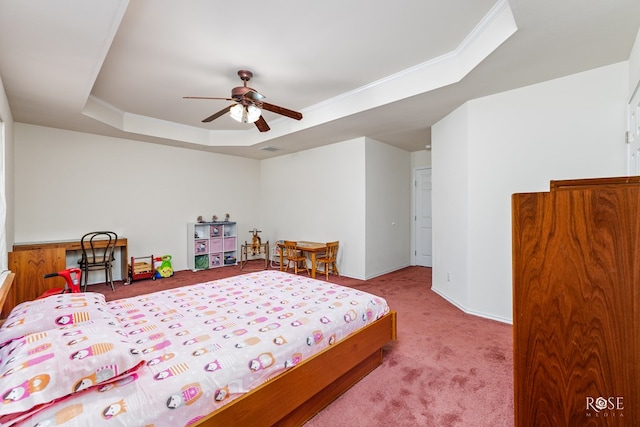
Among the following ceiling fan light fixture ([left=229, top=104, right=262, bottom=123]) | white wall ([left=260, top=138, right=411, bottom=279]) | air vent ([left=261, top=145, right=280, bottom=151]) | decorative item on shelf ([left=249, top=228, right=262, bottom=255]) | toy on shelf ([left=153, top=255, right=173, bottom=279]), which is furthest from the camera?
decorative item on shelf ([left=249, top=228, right=262, bottom=255])

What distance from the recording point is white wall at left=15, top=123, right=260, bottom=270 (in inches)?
165

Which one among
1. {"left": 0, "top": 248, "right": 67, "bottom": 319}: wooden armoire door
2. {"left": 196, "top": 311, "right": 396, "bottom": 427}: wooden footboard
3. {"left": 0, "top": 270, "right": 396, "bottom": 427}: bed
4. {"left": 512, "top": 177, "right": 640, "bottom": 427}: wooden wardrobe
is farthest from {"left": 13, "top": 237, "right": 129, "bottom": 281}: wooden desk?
{"left": 512, "top": 177, "right": 640, "bottom": 427}: wooden wardrobe

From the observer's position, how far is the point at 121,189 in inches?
194

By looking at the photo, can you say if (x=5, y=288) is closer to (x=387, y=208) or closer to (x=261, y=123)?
(x=261, y=123)

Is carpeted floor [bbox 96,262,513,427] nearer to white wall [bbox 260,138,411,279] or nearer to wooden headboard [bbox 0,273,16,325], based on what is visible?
white wall [bbox 260,138,411,279]

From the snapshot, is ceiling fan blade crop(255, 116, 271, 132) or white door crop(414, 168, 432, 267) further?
white door crop(414, 168, 432, 267)

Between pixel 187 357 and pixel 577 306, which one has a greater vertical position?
pixel 577 306

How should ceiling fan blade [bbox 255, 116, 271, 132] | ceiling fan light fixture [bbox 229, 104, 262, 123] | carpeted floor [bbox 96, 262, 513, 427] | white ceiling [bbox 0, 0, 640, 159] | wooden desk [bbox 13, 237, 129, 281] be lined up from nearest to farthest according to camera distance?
1. carpeted floor [bbox 96, 262, 513, 427]
2. white ceiling [bbox 0, 0, 640, 159]
3. ceiling fan light fixture [bbox 229, 104, 262, 123]
4. ceiling fan blade [bbox 255, 116, 271, 132]
5. wooden desk [bbox 13, 237, 129, 281]

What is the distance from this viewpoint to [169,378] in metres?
1.22

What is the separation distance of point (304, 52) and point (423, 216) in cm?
438

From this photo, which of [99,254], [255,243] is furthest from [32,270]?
[255,243]

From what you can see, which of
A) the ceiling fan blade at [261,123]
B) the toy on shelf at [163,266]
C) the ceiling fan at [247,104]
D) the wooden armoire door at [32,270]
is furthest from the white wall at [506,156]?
the toy on shelf at [163,266]

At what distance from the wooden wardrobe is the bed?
3.63 feet

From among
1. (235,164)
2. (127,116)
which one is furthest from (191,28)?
(235,164)
